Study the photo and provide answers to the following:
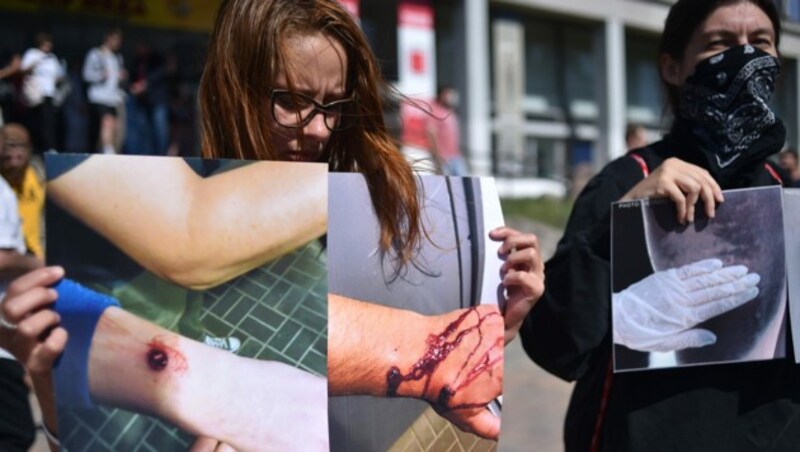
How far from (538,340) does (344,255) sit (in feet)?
1.90

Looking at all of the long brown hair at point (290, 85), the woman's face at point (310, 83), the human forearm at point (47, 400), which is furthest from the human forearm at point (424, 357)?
the human forearm at point (47, 400)

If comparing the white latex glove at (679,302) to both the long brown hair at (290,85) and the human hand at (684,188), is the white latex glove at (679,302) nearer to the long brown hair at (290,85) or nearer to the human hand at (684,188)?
the human hand at (684,188)

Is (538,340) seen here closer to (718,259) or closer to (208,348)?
(718,259)

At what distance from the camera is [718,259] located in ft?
6.26

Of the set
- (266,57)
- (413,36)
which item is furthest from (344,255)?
(413,36)

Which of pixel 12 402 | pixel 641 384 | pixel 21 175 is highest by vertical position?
pixel 21 175

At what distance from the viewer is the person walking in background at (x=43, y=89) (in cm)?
1148

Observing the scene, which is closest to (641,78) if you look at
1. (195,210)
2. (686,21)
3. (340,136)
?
(686,21)

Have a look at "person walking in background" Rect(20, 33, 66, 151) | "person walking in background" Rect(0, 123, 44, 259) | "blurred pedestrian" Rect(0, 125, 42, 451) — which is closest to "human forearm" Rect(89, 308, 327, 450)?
"blurred pedestrian" Rect(0, 125, 42, 451)

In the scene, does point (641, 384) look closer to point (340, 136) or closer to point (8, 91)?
point (340, 136)

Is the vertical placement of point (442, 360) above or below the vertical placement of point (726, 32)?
below

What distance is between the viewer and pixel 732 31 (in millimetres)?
2064

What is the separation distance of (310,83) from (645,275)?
73 cm

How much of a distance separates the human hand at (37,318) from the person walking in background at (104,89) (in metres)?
11.0
